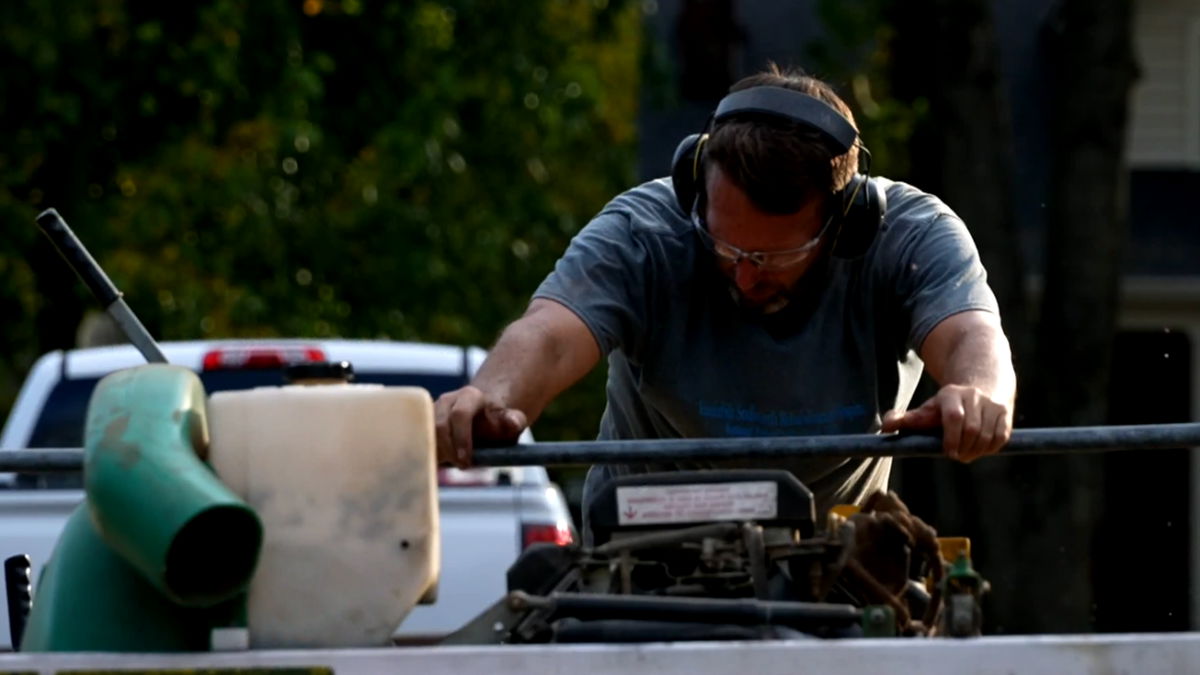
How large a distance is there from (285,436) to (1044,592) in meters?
9.37

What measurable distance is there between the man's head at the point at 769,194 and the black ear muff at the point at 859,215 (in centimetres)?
2

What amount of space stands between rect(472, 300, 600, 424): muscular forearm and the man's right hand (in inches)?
12.3

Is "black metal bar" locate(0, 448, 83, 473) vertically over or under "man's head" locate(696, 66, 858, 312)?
under

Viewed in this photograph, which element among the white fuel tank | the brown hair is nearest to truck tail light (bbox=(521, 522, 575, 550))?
the brown hair

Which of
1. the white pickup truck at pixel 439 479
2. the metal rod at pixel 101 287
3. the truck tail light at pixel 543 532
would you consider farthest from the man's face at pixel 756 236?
the truck tail light at pixel 543 532

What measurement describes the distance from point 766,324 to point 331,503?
156cm

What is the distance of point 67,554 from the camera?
9.51 feet

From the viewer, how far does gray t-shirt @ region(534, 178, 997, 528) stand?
13.6 feet

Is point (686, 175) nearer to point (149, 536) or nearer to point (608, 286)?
point (608, 286)

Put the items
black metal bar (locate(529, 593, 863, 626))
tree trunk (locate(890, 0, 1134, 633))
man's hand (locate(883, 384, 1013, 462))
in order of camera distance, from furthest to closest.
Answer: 1. tree trunk (locate(890, 0, 1134, 633))
2. man's hand (locate(883, 384, 1013, 462))
3. black metal bar (locate(529, 593, 863, 626))

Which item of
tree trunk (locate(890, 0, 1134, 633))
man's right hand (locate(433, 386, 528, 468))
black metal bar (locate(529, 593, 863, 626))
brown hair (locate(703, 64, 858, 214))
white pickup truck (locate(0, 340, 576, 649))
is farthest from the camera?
tree trunk (locate(890, 0, 1134, 633))

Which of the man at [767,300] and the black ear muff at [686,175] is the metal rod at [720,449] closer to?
the man at [767,300]

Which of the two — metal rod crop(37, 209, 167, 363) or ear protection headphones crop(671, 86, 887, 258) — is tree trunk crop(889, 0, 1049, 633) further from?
metal rod crop(37, 209, 167, 363)

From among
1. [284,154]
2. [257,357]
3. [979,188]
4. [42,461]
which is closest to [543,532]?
[257,357]
